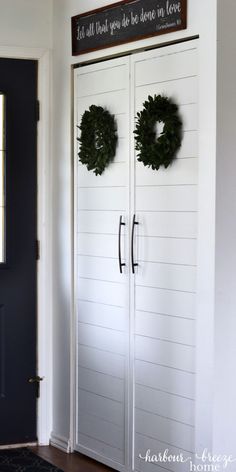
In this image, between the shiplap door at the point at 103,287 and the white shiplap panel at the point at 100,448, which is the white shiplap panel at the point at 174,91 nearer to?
the shiplap door at the point at 103,287

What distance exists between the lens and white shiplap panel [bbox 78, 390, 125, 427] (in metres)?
4.04

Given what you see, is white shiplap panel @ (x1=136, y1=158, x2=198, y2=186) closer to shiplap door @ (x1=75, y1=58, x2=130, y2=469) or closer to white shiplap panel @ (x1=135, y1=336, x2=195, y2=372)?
shiplap door @ (x1=75, y1=58, x2=130, y2=469)

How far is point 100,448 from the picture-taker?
4.18m

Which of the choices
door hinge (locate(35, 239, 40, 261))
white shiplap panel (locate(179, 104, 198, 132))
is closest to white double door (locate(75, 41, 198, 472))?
white shiplap panel (locate(179, 104, 198, 132))

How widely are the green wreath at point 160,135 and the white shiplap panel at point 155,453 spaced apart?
1.27 m

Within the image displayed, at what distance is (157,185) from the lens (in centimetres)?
376

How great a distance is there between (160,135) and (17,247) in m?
1.15

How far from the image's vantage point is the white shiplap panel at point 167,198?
11.7 ft

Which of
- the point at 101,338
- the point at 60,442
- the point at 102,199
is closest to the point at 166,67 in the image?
the point at 102,199

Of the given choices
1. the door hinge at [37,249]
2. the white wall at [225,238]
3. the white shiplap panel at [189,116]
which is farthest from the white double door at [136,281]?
the door hinge at [37,249]

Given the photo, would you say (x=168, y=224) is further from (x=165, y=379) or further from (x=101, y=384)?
(x=101, y=384)

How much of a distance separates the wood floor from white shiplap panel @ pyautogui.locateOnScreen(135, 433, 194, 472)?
262 mm

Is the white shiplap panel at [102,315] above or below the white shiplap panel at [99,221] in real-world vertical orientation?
below

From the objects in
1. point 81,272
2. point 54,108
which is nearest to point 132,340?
point 81,272
